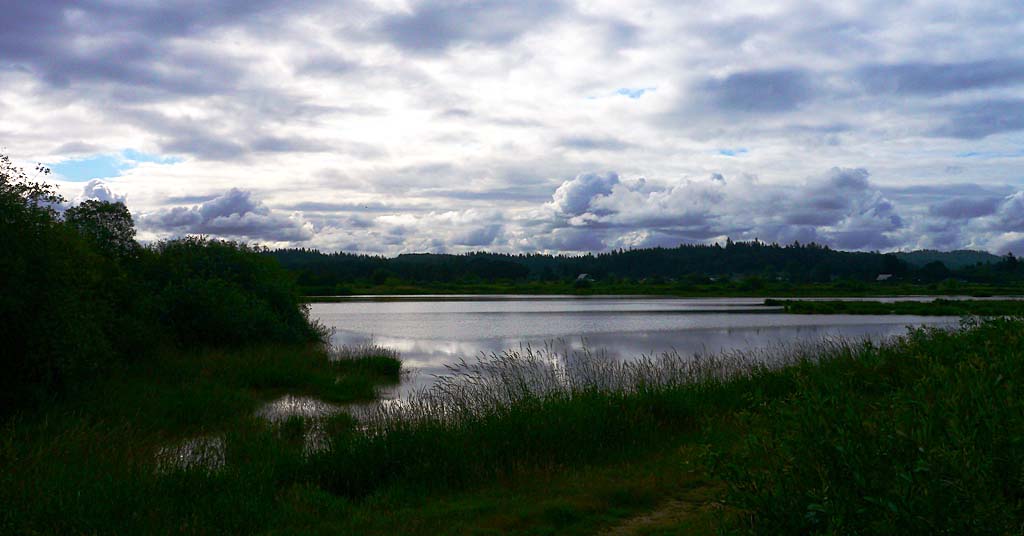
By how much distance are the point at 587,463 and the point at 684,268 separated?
159 m

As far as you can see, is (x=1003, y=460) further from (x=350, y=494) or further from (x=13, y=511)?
(x=13, y=511)

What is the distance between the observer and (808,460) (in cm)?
505

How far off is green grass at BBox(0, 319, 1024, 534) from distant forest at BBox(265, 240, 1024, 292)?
103775 millimetres

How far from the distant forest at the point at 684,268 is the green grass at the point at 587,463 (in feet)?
340

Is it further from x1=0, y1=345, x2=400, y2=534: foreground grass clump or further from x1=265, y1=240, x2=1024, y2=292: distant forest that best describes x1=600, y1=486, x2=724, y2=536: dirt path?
x1=265, y1=240, x2=1024, y2=292: distant forest

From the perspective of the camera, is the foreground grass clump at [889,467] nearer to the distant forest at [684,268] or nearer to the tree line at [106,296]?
the tree line at [106,296]

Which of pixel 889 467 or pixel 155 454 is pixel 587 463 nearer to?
pixel 889 467

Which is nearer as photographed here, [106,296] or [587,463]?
[587,463]

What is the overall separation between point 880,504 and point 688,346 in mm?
26836

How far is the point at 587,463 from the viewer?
10.8 meters

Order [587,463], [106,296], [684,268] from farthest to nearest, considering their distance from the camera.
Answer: [684,268] < [106,296] < [587,463]

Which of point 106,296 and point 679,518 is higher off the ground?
point 106,296

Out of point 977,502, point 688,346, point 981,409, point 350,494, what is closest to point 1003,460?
point 981,409

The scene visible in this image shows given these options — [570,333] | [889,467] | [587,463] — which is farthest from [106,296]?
[570,333]
